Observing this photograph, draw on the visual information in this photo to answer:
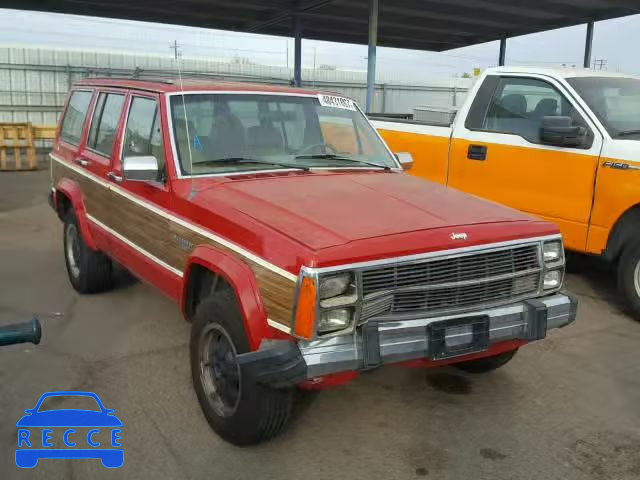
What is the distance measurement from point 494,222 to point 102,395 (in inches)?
101

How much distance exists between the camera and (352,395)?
12.6 feet

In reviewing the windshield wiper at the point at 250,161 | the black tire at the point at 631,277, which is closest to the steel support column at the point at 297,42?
the black tire at the point at 631,277

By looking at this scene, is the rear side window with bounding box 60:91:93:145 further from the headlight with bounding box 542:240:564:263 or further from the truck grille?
the headlight with bounding box 542:240:564:263

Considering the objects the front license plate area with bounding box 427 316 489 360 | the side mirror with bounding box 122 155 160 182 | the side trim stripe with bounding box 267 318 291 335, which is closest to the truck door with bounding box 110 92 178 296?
the side mirror with bounding box 122 155 160 182

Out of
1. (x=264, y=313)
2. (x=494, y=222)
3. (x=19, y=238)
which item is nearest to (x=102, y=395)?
(x=264, y=313)

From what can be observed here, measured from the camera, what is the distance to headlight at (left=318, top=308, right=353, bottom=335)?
109 inches

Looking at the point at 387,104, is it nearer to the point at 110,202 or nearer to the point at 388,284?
the point at 110,202

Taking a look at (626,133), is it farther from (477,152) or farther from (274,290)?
(274,290)

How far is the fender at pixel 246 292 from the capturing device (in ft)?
9.51

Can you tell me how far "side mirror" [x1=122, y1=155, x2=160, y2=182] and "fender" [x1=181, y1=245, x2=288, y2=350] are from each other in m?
0.81

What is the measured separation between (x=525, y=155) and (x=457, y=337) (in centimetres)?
340

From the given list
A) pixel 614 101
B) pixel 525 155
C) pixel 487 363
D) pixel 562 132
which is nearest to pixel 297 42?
pixel 525 155

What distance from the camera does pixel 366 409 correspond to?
3689 millimetres

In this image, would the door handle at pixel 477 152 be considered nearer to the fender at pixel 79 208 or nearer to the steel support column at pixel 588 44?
the fender at pixel 79 208
